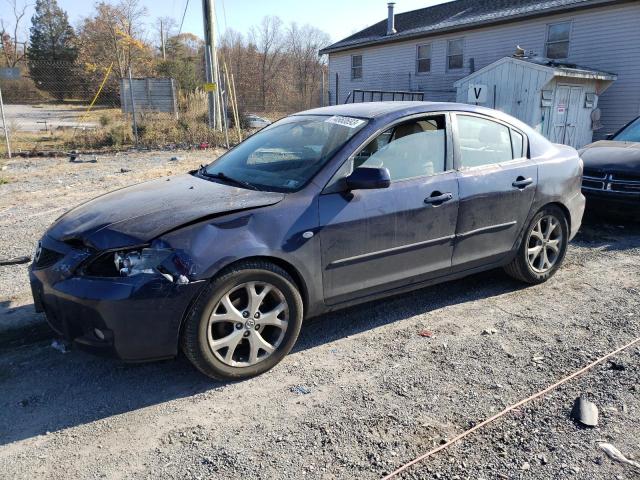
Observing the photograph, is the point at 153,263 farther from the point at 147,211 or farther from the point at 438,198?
the point at 438,198

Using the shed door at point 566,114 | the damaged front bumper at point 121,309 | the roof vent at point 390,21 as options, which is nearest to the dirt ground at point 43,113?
the roof vent at point 390,21

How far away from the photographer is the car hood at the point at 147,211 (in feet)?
9.73

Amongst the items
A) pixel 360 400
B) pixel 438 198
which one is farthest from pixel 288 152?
pixel 360 400

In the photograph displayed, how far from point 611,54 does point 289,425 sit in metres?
17.0

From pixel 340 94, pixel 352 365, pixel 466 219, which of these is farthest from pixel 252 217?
pixel 340 94

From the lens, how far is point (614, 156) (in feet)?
23.2

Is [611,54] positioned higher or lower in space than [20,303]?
higher

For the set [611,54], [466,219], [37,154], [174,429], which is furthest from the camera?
[611,54]

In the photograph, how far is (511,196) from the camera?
14.0ft

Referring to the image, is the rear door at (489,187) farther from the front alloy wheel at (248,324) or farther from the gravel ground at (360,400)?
the front alloy wheel at (248,324)

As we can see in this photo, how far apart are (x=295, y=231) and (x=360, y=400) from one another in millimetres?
1086

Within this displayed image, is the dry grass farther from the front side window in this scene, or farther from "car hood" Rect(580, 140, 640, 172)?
→ the front side window

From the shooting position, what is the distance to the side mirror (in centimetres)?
332

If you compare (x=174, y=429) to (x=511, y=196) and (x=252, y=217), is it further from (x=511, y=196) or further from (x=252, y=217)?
(x=511, y=196)
